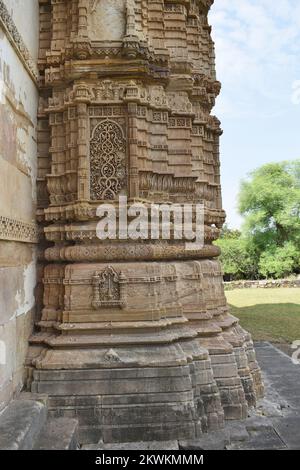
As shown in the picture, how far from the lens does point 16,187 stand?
20.3ft

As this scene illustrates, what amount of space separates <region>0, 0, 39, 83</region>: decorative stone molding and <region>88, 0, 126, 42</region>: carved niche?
113 cm

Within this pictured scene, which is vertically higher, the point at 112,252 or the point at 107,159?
the point at 107,159

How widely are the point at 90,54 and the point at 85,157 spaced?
1.76 m

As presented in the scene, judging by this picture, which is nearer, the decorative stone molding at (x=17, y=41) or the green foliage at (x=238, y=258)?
the decorative stone molding at (x=17, y=41)

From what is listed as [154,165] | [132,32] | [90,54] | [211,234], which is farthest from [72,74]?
[211,234]

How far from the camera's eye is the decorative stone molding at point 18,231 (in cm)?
555

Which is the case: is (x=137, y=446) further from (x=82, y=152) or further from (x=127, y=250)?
(x=82, y=152)

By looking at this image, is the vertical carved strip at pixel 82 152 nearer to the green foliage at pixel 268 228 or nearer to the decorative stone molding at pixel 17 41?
the decorative stone molding at pixel 17 41

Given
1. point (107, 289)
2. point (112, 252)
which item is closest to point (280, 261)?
point (112, 252)

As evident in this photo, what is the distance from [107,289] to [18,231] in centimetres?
153

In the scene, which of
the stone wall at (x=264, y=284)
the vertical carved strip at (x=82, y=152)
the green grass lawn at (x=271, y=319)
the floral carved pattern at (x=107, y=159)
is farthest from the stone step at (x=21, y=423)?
the stone wall at (x=264, y=284)

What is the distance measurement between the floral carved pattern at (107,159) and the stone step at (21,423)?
3148mm

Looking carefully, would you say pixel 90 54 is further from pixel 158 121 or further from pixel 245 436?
pixel 245 436

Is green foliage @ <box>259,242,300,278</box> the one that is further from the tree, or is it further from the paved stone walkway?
the paved stone walkway
